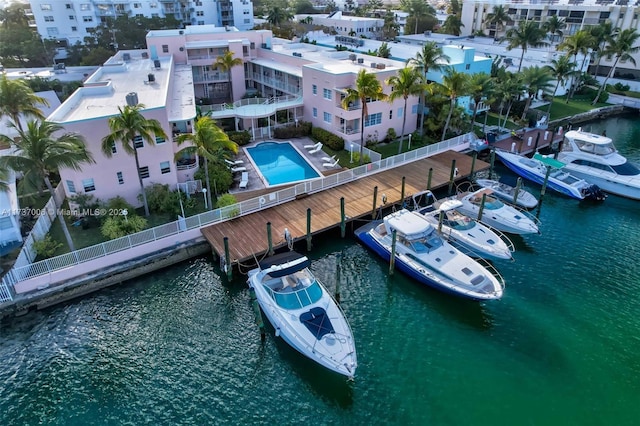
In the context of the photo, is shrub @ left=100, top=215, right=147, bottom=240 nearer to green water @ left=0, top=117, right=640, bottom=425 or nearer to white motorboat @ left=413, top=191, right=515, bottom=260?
green water @ left=0, top=117, right=640, bottom=425

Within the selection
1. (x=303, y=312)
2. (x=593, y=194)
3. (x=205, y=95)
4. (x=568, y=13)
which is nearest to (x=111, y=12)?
(x=205, y=95)

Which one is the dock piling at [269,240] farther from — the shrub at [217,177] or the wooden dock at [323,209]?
the shrub at [217,177]

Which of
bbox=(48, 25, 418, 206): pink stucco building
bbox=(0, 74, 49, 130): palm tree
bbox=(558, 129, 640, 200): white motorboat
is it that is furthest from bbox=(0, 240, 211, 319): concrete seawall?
bbox=(558, 129, 640, 200): white motorboat

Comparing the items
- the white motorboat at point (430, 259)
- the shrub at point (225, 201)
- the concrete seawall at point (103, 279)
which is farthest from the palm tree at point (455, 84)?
the concrete seawall at point (103, 279)

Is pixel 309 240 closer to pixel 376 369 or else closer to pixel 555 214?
pixel 376 369

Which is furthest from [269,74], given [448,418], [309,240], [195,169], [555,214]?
[448,418]

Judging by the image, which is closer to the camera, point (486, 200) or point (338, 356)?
point (338, 356)
